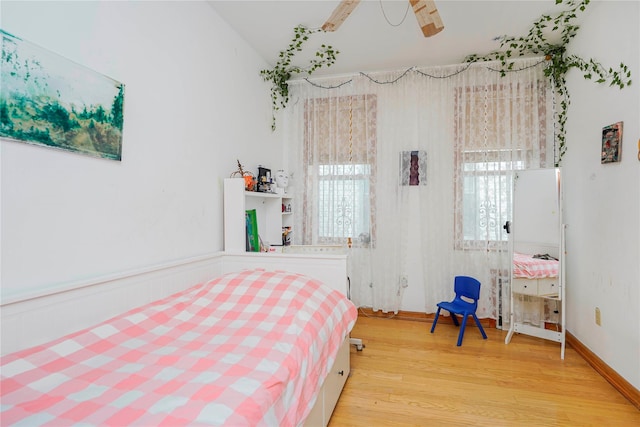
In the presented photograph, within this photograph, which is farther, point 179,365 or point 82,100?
point 82,100

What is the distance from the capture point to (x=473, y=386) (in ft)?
7.47

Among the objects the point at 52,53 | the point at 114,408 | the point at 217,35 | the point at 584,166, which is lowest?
the point at 114,408

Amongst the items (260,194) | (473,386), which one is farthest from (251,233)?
(473,386)

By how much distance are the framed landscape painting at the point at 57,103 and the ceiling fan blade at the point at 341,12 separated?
1209mm

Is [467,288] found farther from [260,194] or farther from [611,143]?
[260,194]

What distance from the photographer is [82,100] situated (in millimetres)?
1541

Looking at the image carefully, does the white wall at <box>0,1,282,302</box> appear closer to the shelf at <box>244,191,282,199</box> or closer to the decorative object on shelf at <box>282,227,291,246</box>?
the shelf at <box>244,191,282,199</box>

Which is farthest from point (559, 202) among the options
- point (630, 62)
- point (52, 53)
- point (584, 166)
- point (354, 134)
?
point (52, 53)

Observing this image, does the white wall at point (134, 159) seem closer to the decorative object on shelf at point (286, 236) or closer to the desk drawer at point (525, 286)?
the decorative object on shelf at point (286, 236)

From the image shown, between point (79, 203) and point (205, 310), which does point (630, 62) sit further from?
point (79, 203)

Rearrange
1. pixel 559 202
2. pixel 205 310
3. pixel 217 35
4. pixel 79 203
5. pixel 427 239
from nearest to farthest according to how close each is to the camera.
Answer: pixel 79 203, pixel 205 310, pixel 217 35, pixel 559 202, pixel 427 239

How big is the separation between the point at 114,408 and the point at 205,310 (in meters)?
0.85

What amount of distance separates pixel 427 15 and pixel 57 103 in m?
1.85

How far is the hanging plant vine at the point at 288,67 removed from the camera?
3.01 meters
